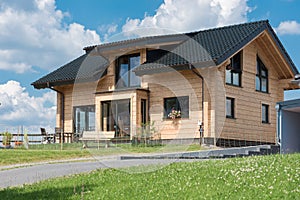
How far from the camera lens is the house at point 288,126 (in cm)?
1847

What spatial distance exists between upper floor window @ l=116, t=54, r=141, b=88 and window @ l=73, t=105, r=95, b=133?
7.24ft

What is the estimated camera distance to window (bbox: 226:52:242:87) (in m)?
24.7

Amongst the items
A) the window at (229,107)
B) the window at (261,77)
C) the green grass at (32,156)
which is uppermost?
the window at (261,77)

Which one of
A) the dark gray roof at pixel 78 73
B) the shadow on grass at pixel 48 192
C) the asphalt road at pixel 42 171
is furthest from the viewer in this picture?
the dark gray roof at pixel 78 73

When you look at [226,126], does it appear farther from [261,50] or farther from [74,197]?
[74,197]

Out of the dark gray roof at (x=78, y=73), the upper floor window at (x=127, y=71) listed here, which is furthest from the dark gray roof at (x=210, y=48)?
the dark gray roof at (x=78, y=73)

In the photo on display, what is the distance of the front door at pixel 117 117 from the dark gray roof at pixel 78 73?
6.19 ft

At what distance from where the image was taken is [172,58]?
24.4 m

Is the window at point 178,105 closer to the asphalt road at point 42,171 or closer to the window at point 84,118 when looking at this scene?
the window at point 84,118

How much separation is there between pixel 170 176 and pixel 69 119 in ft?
59.3

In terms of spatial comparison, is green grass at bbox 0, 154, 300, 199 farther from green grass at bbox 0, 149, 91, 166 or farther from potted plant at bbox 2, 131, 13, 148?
potted plant at bbox 2, 131, 13, 148

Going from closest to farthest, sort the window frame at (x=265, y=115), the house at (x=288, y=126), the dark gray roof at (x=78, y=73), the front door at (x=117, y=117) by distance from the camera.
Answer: the house at (x=288, y=126), the front door at (x=117, y=117), the window frame at (x=265, y=115), the dark gray roof at (x=78, y=73)

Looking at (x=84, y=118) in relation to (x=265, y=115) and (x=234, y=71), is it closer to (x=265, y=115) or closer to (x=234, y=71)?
(x=234, y=71)

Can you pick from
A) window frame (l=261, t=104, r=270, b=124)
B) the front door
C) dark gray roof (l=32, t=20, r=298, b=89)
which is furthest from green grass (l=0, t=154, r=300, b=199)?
window frame (l=261, t=104, r=270, b=124)
